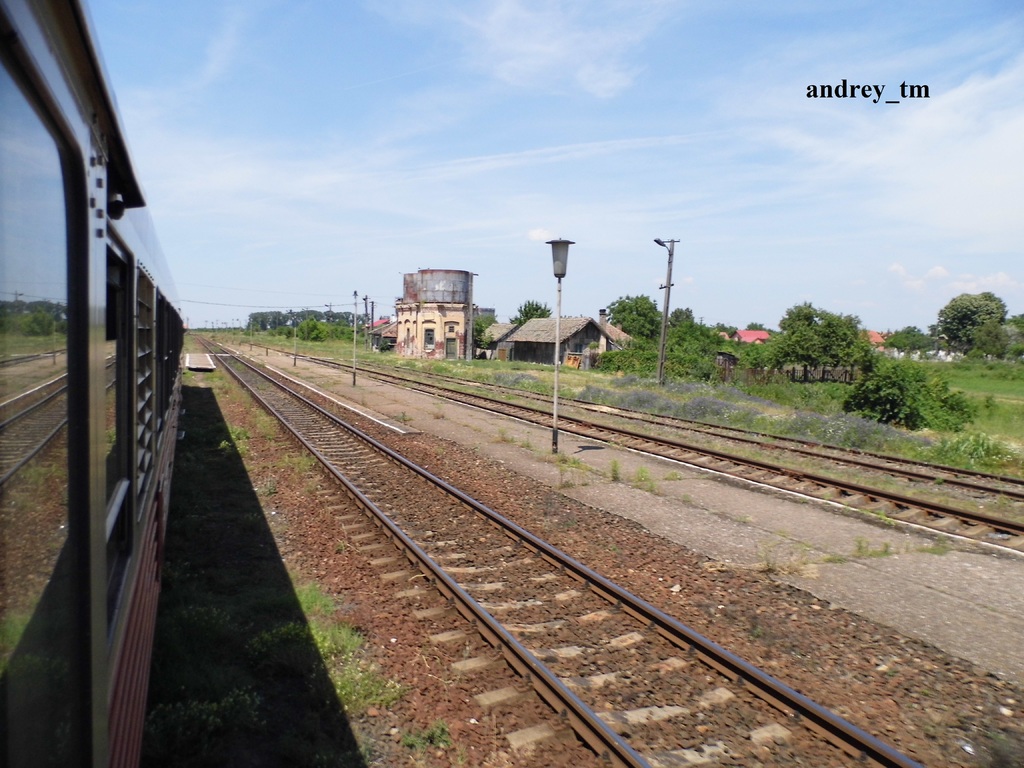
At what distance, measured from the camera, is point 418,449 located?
14227 millimetres

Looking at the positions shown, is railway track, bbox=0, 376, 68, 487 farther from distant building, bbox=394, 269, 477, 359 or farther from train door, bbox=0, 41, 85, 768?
distant building, bbox=394, 269, 477, 359

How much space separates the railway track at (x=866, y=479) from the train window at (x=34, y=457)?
9.78 meters

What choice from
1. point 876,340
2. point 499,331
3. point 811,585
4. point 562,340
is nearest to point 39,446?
point 811,585

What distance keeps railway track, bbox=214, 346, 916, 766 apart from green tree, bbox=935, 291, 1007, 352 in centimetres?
11146

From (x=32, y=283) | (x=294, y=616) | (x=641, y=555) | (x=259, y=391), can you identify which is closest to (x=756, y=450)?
(x=641, y=555)

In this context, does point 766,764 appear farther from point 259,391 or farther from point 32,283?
point 259,391

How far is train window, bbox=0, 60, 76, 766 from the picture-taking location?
1.29 meters

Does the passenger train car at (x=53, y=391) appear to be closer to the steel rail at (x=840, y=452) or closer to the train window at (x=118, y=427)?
the train window at (x=118, y=427)

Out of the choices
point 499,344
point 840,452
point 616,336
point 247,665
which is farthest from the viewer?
point 616,336

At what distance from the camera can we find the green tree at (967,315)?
101375 millimetres

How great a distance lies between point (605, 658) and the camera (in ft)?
17.4

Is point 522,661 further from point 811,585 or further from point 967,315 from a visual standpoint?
point 967,315

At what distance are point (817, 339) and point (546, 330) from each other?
2640 cm

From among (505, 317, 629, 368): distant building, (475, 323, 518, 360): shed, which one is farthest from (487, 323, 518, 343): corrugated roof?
(505, 317, 629, 368): distant building
